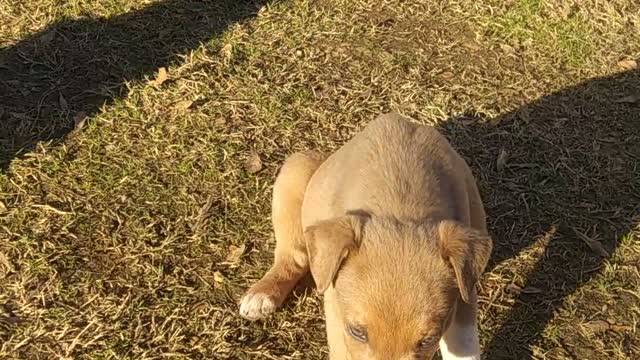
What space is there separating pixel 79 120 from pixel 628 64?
15.8 ft

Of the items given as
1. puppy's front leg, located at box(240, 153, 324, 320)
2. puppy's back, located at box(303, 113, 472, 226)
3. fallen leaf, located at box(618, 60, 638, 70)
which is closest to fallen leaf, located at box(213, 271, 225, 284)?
puppy's front leg, located at box(240, 153, 324, 320)

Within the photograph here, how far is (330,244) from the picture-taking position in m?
3.69

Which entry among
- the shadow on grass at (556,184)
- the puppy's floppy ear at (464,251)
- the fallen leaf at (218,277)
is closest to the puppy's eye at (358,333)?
the puppy's floppy ear at (464,251)

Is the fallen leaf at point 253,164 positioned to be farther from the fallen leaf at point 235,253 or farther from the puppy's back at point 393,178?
the puppy's back at point 393,178

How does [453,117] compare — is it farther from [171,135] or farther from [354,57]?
[171,135]

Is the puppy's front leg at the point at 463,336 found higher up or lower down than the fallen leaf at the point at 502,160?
higher up

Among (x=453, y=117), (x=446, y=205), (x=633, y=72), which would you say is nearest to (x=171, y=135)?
(x=453, y=117)

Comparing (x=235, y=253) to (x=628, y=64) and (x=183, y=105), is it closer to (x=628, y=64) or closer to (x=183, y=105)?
(x=183, y=105)

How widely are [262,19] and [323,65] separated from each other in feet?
2.90

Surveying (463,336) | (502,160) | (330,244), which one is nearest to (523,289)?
(463,336)

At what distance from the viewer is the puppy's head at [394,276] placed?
3.51 metres

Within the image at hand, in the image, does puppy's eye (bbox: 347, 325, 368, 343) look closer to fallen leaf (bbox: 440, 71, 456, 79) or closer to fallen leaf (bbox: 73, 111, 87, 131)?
fallen leaf (bbox: 73, 111, 87, 131)

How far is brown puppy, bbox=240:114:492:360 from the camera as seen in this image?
355 cm

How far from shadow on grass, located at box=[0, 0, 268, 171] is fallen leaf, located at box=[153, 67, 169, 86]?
0.23 ft
